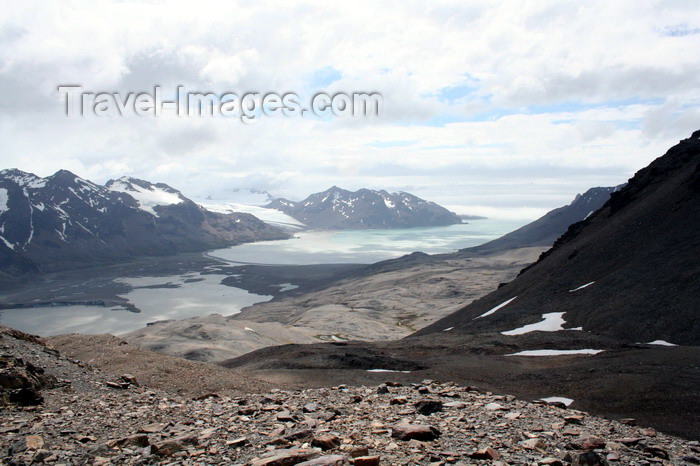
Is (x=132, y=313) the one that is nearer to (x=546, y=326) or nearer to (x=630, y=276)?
(x=546, y=326)

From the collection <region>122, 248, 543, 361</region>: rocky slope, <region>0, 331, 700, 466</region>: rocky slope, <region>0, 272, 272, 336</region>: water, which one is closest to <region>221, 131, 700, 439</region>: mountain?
<region>0, 331, 700, 466</region>: rocky slope

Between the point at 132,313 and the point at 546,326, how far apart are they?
136m

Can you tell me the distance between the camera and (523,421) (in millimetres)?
15383

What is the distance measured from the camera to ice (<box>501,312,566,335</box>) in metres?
46.5

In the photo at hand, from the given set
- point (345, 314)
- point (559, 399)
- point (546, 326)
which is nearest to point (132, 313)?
point (345, 314)

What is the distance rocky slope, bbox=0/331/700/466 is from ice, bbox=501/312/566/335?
28631 mm

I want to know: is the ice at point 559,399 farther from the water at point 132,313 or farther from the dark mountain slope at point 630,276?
the water at point 132,313

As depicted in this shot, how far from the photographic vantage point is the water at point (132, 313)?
13412 centimetres

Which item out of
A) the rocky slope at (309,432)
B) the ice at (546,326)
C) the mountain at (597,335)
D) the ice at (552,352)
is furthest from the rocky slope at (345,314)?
the rocky slope at (309,432)

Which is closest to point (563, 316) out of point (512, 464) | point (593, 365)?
point (593, 365)

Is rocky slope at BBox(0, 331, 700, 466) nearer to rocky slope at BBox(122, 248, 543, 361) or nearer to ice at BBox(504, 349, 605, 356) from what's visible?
ice at BBox(504, 349, 605, 356)

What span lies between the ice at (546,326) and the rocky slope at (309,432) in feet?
93.9

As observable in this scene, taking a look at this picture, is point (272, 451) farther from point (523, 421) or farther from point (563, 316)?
point (563, 316)

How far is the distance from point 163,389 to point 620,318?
37.3m
